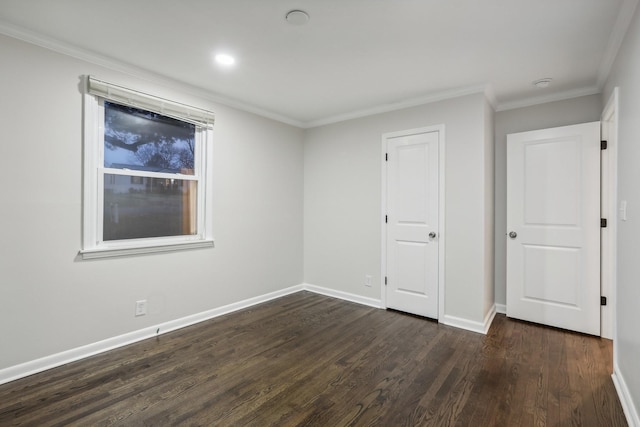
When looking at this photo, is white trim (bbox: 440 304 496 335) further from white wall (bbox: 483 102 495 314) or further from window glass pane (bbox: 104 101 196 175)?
window glass pane (bbox: 104 101 196 175)

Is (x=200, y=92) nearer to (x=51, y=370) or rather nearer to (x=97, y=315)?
(x=97, y=315)

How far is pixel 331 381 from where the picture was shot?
2.23m

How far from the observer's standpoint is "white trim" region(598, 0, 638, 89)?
6.16 ft

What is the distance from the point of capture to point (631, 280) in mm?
1845

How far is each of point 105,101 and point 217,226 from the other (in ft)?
5.11

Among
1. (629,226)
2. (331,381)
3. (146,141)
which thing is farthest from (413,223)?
(146,141)

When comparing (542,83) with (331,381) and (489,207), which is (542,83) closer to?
(489,207)

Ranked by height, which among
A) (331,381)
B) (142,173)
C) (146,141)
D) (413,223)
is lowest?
(331,381)

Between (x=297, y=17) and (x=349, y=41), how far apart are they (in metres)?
0.48

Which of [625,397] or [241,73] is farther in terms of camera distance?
[241,73]

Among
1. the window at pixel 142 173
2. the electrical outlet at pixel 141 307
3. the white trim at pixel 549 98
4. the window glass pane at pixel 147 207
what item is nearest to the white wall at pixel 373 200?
the white trim at pixel 549 98

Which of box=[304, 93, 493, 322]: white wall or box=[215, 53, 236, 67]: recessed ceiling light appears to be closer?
box=[215, 53, 236, 67]: recessed ceiling light

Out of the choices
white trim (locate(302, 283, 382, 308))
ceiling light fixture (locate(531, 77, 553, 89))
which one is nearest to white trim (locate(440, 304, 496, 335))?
white trim (locate(302, 283, 382, 308))

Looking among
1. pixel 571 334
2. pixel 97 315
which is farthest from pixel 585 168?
pixel 97 315
